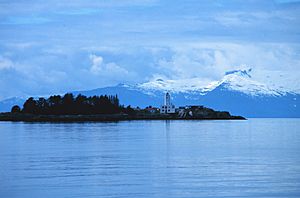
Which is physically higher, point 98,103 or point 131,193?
point 98,103

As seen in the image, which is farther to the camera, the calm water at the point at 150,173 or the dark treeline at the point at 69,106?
the dark treeline at the point at 69,106

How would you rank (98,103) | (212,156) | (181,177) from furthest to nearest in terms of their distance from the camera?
(98,103) < (212,156) < (181,177)

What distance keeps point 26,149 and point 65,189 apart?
2647cm

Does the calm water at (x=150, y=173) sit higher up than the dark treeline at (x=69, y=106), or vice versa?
the dark treeline at (x=69, y=106)

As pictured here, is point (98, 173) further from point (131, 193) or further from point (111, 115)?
point (111, 115)

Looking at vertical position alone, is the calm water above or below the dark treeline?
below

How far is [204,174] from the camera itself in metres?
36.4

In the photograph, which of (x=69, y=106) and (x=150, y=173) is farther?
(x=69, y=106)

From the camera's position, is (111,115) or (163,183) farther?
(111,115)

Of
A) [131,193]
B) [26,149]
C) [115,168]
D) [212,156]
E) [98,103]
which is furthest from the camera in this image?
[98,103]

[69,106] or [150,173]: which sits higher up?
[69,106]

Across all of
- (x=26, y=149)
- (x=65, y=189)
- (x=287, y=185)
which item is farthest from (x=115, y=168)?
(x=26, y=149)

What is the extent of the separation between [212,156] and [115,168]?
11.2 metres

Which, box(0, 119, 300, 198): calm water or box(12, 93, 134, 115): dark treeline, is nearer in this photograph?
box(0, 119, 300, 198): calm water
